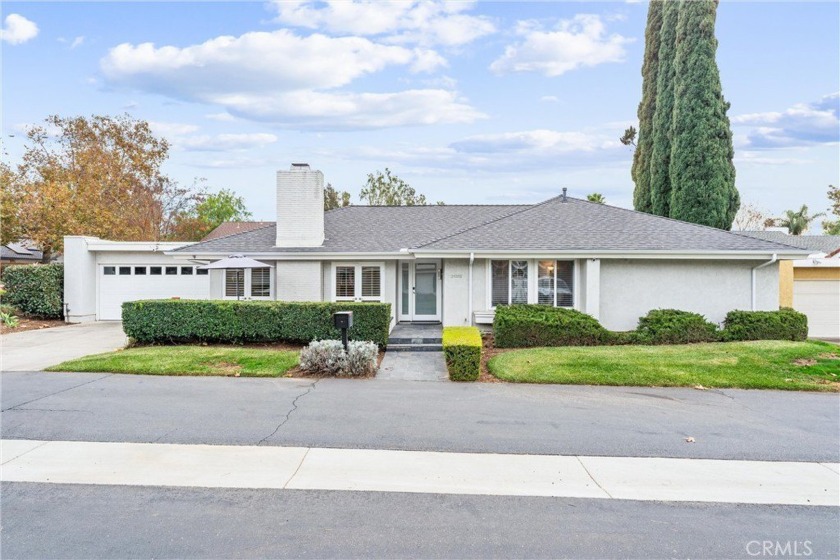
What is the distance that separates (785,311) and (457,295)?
9073 millimetres

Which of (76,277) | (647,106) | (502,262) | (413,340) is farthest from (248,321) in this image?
(647,106)

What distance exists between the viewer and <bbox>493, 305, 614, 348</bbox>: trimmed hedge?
12562mm

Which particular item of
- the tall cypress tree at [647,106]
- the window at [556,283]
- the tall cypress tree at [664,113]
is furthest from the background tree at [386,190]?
the window at [556,283]

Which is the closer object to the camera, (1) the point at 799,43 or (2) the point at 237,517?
(2) the point at 237,517

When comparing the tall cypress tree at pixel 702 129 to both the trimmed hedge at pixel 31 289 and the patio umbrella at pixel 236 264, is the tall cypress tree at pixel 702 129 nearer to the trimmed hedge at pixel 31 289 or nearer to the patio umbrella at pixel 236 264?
the patio umbrella at pixel 236 264

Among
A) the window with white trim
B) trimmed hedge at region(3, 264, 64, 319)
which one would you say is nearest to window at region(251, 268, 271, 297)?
the window with white trim

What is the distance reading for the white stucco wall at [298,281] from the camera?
15.0 meters

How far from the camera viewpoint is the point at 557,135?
24031mm

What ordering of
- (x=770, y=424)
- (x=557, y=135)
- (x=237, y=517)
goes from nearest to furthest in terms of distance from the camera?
(x=237, y=517), (x=770, y=424), (x=557, y=135)

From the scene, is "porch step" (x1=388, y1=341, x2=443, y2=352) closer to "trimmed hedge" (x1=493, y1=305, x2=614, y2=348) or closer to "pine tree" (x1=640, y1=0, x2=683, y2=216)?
"trimmed hedge" (x1=493, y1=305, x2=614, y2=348)

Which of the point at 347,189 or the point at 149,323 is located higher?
the point at 347,189

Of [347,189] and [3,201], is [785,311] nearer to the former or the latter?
[3,201]

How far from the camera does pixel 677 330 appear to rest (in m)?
12.9

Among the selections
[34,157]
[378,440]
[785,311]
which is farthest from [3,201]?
[785,311]
